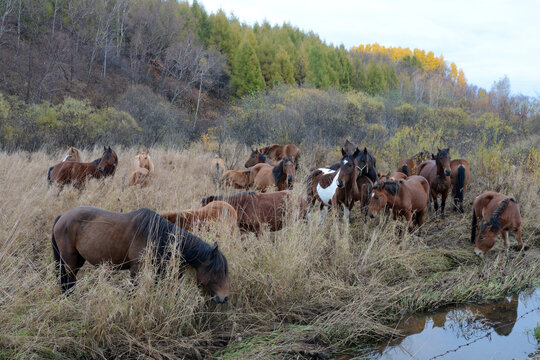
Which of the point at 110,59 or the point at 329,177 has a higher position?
the point at 110,59

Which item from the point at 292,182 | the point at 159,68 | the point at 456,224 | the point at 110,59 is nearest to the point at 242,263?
the point at 292,182

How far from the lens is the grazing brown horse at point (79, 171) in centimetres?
938

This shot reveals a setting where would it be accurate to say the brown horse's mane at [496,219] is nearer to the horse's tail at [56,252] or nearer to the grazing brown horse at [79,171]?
the horse's tail at [56,252]

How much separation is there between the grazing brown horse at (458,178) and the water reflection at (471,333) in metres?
4.31

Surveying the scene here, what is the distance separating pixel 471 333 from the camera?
505 centimetres

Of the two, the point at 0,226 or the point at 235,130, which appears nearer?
the point at 0,226

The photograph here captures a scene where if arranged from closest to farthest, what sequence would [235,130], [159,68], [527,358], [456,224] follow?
[527,358] → [456,224] → [235,130] → [159,68]

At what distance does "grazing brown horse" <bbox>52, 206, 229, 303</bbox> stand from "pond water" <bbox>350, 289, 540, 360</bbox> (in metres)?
2.05

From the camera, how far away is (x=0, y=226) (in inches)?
225

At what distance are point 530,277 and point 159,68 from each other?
158ft

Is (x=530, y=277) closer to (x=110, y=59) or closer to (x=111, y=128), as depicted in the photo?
(x=111, y=128)

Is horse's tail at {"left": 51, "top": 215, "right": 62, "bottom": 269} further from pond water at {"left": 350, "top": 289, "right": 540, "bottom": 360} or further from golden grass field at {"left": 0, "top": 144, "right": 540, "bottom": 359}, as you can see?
pond water at {"left": 350, "top": 289, "right": 540, "bottom": 360}

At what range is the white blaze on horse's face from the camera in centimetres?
878

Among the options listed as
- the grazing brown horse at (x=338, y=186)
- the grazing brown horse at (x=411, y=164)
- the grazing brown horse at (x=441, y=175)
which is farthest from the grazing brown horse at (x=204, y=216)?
the grazing brown horse at (x=411, y=164)
